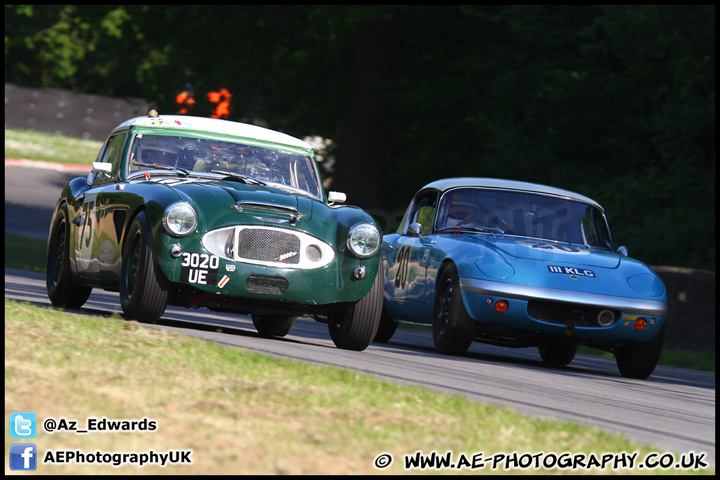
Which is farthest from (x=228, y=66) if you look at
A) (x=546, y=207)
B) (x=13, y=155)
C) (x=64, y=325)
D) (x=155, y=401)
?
(x=155, y=401)

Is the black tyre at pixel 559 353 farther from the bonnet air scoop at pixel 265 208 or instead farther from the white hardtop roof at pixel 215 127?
the bonnet air scoop at pixel 265 208

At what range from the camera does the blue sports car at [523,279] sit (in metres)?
10.7

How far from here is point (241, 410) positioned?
618cm

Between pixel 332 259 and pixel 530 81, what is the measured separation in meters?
20.0

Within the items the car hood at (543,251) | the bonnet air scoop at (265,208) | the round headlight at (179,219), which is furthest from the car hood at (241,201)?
the car hood at (543,251)

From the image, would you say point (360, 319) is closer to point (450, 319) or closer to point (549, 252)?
point (450, 319)

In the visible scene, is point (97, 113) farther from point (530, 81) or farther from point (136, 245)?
point (136, 245)

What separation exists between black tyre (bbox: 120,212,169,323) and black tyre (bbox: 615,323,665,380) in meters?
4.05

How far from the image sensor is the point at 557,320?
35.3 feet

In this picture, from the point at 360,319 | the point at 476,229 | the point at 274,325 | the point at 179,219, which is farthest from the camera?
the point at 476,229

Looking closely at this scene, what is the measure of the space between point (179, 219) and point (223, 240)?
367mm

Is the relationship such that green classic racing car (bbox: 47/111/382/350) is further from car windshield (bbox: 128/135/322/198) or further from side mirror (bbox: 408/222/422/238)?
side mirror (bbox: 408/222/422/238)

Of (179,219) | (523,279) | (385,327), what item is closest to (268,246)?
(179,219)

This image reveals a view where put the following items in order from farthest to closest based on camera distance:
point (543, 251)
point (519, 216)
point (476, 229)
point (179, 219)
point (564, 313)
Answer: point (519, 216)
point (476, 229)
point (543, 251)
point (564, 313)
point (179, 219)
